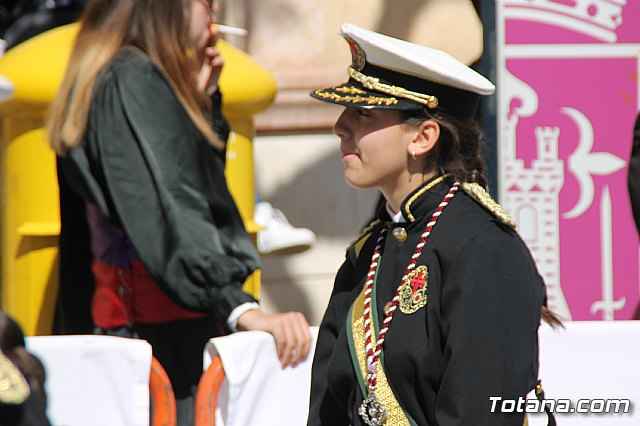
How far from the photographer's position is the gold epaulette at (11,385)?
228 cm

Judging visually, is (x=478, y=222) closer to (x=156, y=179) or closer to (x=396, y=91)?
A: (x=396, y=91)

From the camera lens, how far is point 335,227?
257 inches

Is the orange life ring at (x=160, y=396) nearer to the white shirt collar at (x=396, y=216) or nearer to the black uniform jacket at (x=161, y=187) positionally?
the black uniform jacket at (x=161, y=187)

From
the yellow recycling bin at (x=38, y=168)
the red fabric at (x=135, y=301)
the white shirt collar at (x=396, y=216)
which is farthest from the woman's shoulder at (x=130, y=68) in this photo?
the white shirt collar at (x=396, y=216)

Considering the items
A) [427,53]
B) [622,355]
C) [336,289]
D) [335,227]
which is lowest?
[335,227]

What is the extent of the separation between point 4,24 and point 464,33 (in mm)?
2444

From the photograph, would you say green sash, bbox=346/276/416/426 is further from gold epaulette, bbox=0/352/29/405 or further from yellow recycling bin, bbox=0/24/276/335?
yellow recycling bin, bbox=0/24/276/335

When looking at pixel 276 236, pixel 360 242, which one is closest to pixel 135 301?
pixel 360 242

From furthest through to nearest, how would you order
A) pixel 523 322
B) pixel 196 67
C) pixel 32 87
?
pixel 32 87 → pixel 196 67 → pixel 523 322

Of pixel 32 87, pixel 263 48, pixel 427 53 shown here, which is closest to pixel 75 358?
pixel 427 53

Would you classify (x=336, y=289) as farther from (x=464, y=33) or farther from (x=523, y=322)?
(x=464, y=33)

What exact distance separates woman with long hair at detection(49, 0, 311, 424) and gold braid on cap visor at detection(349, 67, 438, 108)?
786mm

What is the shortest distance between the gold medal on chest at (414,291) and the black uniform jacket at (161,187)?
89 cm

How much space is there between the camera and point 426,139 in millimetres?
2521
